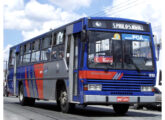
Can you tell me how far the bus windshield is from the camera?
1210 centimetres

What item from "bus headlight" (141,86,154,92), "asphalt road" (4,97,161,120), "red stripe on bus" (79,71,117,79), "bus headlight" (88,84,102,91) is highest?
"red stripe on bus" (79,71,117,79)

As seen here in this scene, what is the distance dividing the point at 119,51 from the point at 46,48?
4.90 m

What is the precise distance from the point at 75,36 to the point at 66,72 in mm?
1460

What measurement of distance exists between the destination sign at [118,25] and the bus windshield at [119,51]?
0.25m

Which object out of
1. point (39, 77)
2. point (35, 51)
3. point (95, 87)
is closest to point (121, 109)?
point (95, 87)

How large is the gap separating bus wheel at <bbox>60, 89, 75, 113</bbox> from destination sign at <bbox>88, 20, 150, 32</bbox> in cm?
303

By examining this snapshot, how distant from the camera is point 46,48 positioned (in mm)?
16234

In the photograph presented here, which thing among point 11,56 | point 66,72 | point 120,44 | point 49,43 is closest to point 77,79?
point 66,72

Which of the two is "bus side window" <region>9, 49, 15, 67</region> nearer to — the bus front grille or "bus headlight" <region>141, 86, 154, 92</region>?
the bus front grille

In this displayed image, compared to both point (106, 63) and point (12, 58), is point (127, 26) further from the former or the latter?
point (12, 58)

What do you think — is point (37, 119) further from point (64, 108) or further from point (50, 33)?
point (50, 33)

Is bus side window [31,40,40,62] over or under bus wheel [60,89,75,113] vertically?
over

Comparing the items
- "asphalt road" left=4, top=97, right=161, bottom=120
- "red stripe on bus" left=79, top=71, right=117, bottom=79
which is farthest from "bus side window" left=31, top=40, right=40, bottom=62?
"red stripe on bus" left=79, top=71, right=117, bottom=79

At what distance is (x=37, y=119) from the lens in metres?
11.6
